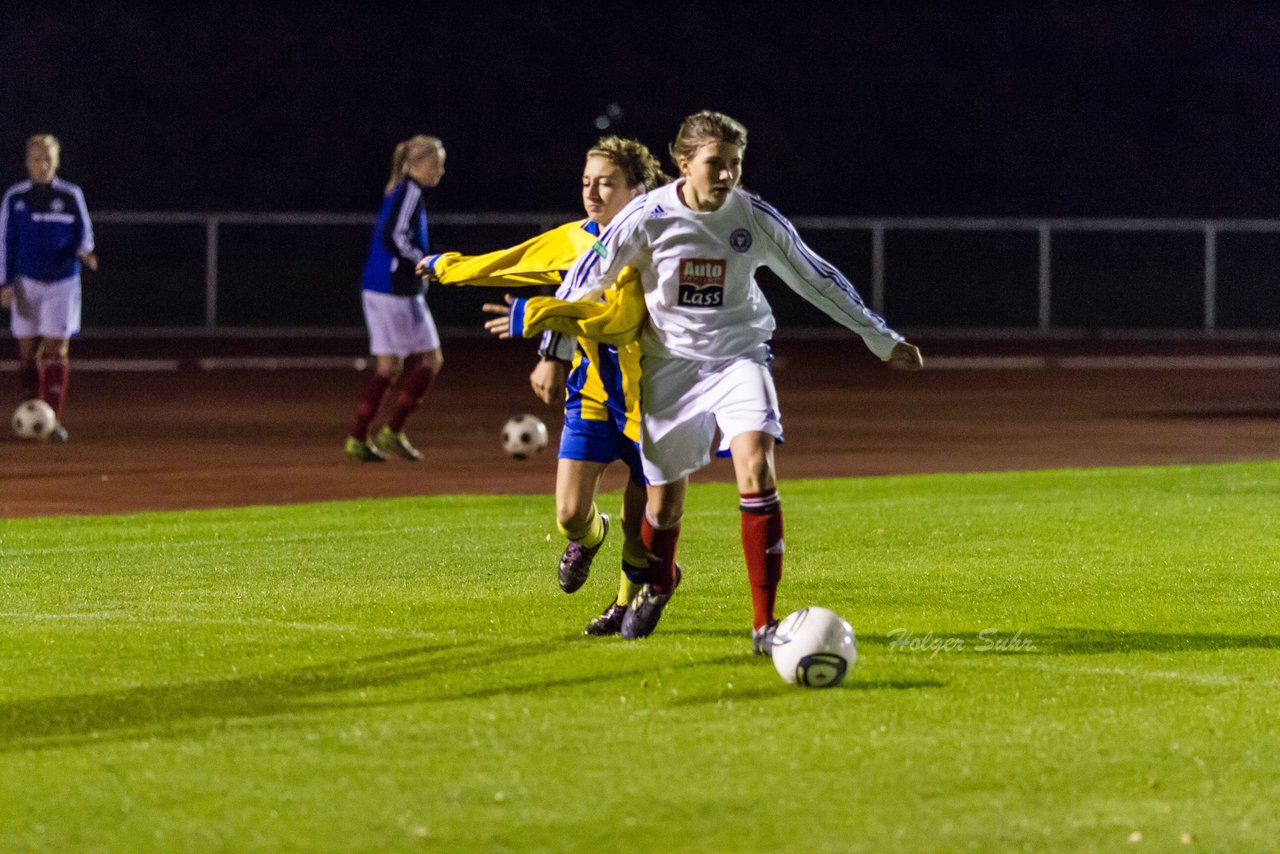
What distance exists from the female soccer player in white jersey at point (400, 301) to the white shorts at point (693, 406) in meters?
7.24

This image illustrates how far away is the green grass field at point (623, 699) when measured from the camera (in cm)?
520

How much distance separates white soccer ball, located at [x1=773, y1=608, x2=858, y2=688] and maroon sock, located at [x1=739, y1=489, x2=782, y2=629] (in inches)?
19.1

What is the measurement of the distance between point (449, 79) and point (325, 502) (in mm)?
39925

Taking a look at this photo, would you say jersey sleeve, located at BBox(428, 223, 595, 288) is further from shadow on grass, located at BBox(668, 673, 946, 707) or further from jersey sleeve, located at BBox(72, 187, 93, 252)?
jersey sleeve, located at BBox(72, 187, 93, 252)

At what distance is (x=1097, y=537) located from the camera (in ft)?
36.4

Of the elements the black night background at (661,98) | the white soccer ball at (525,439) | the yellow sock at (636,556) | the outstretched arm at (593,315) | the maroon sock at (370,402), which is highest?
the black night background at (661,98)

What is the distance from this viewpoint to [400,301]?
1540 centimetres

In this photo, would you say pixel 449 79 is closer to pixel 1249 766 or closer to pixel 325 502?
pixel 325 502

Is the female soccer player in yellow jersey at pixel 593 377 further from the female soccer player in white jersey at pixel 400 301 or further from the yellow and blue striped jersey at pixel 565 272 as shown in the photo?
the female soccer player in white jersey at pixel 400 301

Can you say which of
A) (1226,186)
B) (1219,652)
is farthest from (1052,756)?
(1226,186)

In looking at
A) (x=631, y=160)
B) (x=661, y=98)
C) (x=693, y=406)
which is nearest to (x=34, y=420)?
(x=631, y=160)

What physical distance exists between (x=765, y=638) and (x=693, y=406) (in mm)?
918

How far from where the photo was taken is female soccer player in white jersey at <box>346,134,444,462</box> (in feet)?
48.6

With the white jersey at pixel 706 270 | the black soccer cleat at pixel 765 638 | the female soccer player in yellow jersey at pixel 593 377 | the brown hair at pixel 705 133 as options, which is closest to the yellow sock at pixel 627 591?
the female soccer player in yellow jersey at pixel 593 377
